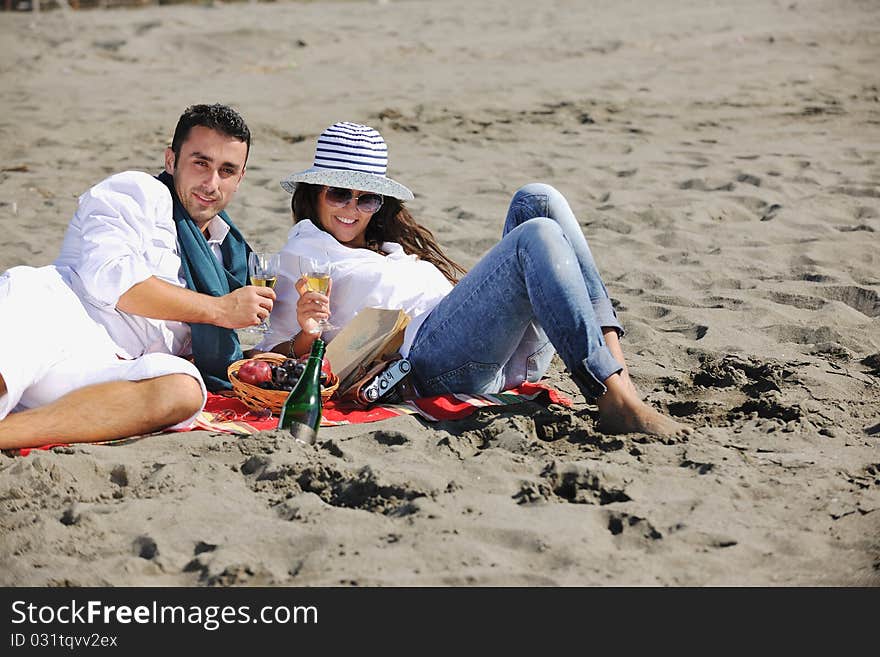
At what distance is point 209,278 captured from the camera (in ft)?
14.0

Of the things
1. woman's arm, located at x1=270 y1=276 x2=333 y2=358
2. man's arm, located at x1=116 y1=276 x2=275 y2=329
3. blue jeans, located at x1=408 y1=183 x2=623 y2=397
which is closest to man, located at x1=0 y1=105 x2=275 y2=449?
man's arm, located at x1=116 y1=276 x2=275 y2=329

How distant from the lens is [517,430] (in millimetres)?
4004

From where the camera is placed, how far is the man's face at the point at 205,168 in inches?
165

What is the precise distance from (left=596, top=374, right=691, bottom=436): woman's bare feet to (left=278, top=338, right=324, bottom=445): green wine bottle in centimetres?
101

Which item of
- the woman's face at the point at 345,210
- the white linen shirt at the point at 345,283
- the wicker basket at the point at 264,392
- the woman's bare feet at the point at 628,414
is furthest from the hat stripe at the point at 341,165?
the woman's bare feet at the point at 628,414

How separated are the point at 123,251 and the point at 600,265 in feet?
10.5

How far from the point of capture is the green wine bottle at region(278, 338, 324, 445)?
12.9 feet

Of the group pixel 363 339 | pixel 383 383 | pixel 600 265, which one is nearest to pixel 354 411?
pixel 383 383

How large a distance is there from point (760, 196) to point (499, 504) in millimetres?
4988

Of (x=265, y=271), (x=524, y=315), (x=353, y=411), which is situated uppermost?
(x=265, y=271)

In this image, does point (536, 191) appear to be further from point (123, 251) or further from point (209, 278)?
point (123, 251)

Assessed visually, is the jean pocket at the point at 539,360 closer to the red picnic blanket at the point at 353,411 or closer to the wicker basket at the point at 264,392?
the red picnic blanket at the point at 353,411
